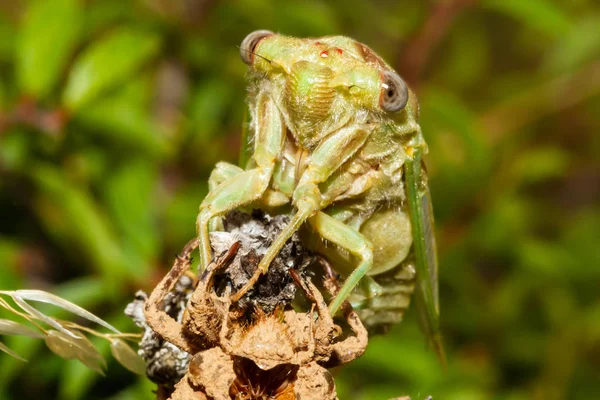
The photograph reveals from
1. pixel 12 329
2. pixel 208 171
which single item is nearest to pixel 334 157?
pixel 12 329

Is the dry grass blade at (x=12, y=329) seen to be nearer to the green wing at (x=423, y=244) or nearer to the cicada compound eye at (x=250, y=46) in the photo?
the cicada compound eye at (x=250, y=46)

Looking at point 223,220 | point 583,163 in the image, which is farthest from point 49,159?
point 583,163

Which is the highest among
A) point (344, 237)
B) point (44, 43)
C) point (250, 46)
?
point (44, 43)

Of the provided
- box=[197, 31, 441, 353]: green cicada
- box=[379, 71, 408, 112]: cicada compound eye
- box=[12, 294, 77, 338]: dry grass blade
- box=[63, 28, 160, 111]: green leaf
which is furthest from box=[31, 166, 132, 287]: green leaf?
box=[379, 71, 408, 112]: cicada compound eye

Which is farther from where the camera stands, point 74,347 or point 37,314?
point 74,347

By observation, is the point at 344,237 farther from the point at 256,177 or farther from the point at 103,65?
the point at 103,65

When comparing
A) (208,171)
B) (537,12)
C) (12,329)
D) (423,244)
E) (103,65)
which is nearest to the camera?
(12,329)

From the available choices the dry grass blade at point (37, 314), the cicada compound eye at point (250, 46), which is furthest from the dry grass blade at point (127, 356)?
the cicada compound eye at point (250, 46)
